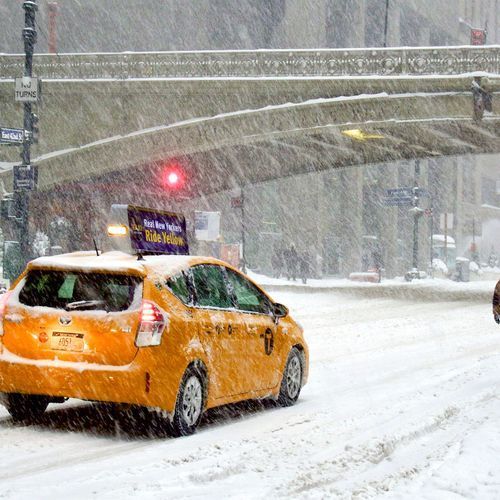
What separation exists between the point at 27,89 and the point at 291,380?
12.5m

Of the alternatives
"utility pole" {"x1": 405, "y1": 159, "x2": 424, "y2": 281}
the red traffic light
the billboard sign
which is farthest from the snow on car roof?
"utility pole" {"x1": 405, "y1": 159, "x2": 424, "y2": 281}

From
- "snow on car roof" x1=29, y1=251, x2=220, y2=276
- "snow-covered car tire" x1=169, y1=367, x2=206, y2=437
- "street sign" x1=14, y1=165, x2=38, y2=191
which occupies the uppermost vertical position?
"street sign" x1=14, y1=165, x2=38, y2=191

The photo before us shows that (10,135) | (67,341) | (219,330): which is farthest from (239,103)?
(67,341)

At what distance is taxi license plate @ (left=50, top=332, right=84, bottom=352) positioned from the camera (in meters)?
7.30

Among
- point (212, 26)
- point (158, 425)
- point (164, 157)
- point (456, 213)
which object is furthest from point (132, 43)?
point (158, 425)

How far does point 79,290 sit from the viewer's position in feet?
24.9

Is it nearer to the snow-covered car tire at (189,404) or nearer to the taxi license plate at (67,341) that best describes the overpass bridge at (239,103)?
the snow-covered car tire at (189,404)

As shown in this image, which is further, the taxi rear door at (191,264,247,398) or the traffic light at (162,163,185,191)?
the traffic light at (162,163,185,191)

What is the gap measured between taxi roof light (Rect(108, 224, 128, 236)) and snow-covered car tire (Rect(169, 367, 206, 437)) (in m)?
1.64

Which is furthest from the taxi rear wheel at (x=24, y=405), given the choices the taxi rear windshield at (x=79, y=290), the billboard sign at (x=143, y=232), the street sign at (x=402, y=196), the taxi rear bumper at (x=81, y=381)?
the street sign at (x=402, y=196)

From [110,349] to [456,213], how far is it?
82.3m

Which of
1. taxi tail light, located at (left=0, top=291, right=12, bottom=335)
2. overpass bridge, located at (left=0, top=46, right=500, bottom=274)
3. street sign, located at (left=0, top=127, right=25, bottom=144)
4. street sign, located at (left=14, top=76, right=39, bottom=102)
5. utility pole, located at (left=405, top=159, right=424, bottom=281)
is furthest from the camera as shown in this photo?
utility pole, located at (left=405, top=159, right=424, bottom=281)

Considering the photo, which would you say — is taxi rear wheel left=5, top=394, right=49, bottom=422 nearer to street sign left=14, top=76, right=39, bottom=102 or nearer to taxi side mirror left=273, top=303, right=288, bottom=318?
taxi side mirror left=273, top=303, right=288, bottom=318

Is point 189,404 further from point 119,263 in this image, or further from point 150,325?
point 119,263
